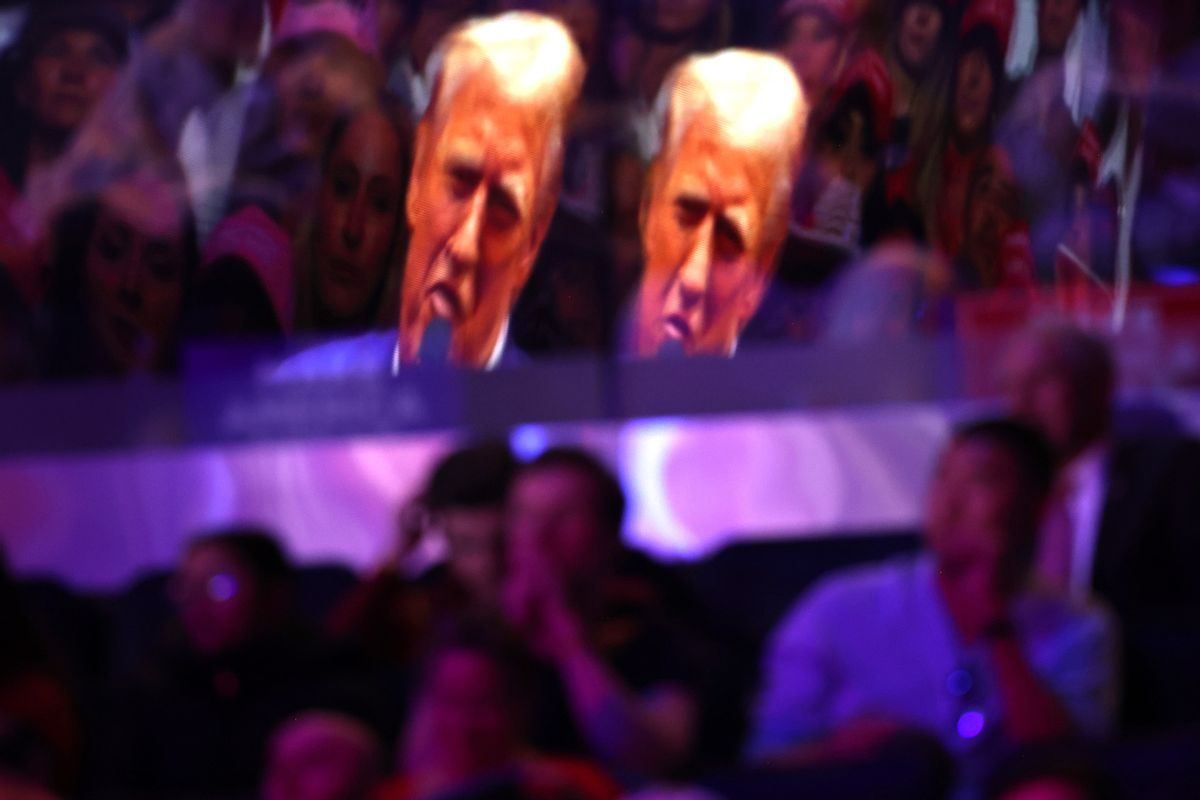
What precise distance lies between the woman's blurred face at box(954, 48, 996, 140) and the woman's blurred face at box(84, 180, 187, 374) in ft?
6.09

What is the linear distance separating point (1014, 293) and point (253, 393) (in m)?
1.82

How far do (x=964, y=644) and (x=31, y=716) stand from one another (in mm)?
1319

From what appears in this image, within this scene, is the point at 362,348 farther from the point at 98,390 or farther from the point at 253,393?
the point at 98,390

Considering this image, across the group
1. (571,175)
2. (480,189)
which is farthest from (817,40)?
(480,189)

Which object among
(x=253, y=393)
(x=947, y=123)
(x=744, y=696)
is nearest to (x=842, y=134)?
(x=947, y=123)

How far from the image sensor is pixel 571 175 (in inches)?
162

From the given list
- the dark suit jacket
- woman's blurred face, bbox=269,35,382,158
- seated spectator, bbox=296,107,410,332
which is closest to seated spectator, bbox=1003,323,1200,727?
the dark suit jacket

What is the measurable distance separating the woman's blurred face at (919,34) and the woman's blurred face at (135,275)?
1.76m

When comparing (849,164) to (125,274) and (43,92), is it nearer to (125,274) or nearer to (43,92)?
(125,274)

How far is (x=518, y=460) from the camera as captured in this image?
107 inches

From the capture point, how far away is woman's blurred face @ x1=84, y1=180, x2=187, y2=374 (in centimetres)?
430

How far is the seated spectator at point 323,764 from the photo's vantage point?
215 centimetres

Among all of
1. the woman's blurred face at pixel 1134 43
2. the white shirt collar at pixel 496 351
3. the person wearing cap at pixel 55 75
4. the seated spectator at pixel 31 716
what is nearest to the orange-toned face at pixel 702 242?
the white shirt collar at pixel 496 351

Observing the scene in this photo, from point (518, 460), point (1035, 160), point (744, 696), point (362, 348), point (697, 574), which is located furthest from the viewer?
point (362, 348)
